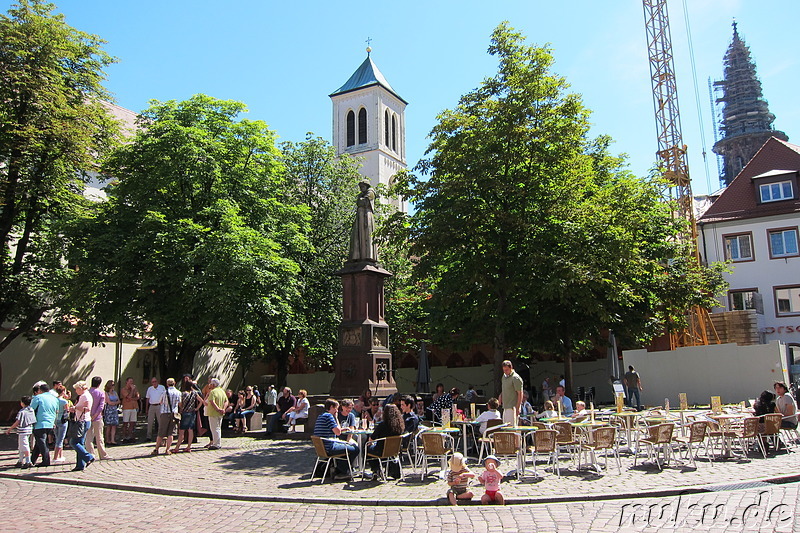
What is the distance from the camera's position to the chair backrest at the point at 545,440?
10141 millimetres

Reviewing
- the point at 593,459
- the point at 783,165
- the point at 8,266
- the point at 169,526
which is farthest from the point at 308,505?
the point at 783,165

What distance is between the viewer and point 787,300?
34312mm

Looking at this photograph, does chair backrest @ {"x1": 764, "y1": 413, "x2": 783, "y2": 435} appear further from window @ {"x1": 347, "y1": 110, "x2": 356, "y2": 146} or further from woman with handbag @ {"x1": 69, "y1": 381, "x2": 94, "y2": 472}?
window @ {"x1": 347, "y1": 110, "x2": 356, "y2": 146}

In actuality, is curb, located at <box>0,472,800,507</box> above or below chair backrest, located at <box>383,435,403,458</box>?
below

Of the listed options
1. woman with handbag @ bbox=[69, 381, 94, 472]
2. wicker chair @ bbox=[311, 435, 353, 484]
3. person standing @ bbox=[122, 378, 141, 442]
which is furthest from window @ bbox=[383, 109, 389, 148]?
wicker chair @ bbox=[311, 435, 353, 484]

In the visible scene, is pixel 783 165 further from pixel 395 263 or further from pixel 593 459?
pixel 593 459

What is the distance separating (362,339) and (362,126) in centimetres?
5613

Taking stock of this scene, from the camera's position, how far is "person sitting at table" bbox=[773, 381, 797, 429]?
41.4ft

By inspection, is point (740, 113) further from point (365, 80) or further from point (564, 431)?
point (564, 431)

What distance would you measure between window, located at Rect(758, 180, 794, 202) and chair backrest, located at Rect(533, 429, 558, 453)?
32.0 m

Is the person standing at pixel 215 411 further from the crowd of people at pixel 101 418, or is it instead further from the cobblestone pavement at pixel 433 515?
the cobblestone pavement at pixel 433 515

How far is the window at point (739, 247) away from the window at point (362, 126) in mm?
41867

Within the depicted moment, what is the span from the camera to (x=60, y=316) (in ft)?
74.1

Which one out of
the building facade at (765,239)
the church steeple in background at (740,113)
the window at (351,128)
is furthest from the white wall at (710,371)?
the church steeple in background at (740,113)
